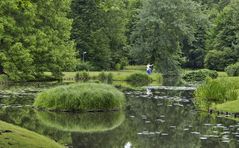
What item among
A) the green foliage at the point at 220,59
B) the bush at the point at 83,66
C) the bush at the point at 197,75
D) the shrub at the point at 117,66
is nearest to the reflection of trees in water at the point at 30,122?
the bush at the point at 197,75

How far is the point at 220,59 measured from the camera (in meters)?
78.2

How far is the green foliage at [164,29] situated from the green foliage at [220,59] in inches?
320

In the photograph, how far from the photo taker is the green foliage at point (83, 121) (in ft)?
70.7

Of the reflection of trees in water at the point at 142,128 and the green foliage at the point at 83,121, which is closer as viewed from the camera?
the reflection of trees in water at the point at 142,128

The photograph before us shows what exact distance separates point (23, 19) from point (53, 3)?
19.4 ft

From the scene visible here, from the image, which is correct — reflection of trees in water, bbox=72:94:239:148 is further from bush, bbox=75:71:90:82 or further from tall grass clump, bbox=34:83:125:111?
bush, bbox=75:71:90:82

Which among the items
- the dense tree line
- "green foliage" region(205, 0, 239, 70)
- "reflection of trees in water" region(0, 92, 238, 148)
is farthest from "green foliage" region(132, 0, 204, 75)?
"reflection of trees in water" region(0, 92, 238, 148)

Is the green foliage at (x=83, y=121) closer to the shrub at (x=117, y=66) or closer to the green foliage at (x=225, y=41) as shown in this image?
Result: the shrub at (x=117, y=66)

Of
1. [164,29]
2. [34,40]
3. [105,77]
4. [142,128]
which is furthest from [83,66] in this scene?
[142,128]

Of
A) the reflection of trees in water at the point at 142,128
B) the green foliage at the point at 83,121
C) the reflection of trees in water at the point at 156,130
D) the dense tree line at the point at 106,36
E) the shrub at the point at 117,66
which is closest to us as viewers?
the reflection of trees in water at the point at 156,130

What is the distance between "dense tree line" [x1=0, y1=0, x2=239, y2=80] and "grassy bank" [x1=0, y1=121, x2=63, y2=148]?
42.6 m

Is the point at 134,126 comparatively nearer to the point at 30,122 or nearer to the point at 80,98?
the point at 30,122

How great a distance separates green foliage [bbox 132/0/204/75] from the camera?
68375mm

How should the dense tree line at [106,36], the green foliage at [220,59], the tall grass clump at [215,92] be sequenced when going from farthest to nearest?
1. the green foliage at [220,59]
2. the dense tree line at [106,36]
3. the tall grass clump at [215,92]
